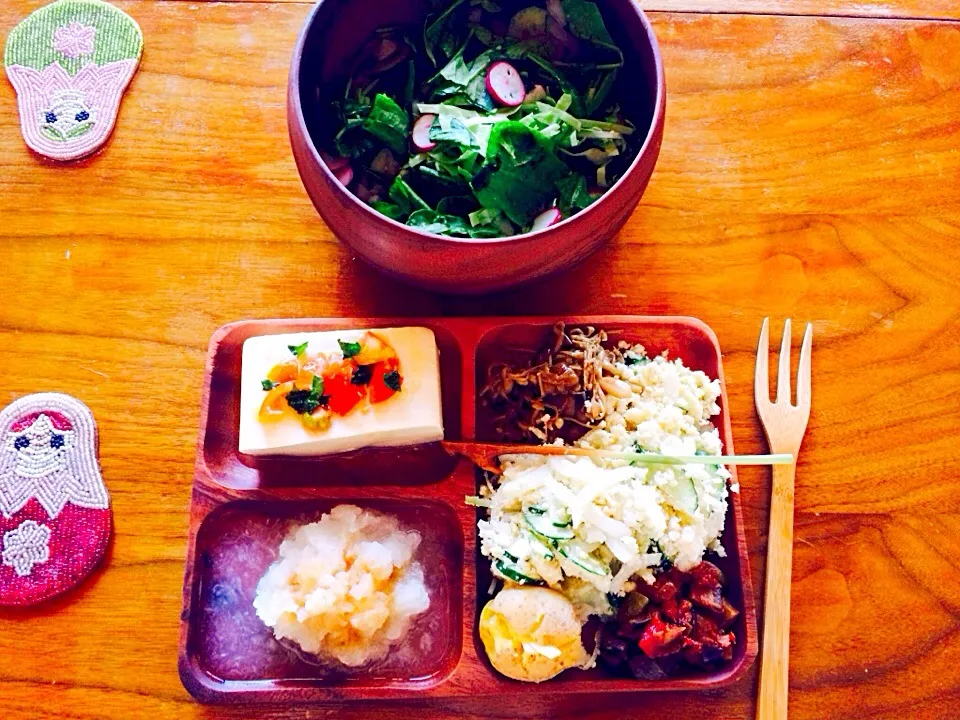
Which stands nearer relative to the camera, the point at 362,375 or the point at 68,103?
the point at 362,375

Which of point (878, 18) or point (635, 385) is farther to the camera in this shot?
point (878, 18)

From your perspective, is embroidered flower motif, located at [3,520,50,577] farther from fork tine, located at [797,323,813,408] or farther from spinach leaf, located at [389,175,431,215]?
fork tine, located at [797,323,813,408]

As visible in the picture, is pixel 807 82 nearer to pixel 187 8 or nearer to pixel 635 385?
pixel 635 385

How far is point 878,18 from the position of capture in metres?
2.38

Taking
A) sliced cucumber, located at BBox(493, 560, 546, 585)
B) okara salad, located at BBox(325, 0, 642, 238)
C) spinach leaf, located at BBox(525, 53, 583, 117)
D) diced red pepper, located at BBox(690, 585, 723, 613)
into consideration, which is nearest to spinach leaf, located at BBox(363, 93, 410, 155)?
okara salad, located at BBox(325, 0, 642, 238)

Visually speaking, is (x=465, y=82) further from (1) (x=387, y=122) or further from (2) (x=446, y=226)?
(2) (x=446, y=226)

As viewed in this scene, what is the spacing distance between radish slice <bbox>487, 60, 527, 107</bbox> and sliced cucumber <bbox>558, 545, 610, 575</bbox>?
957 millimetres

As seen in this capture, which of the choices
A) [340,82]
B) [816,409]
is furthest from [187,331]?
[816,409]

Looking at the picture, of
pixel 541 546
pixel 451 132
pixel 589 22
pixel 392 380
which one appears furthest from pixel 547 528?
pixel 589 22

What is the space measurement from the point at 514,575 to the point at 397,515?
1.10ft

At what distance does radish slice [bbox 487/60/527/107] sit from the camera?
1850 mm

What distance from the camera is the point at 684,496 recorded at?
1881 mm

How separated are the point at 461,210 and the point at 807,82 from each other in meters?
1.11

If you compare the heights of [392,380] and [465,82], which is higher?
[465,82]
